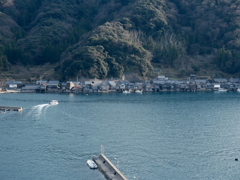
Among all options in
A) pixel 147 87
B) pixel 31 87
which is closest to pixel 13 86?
pixel 31 87

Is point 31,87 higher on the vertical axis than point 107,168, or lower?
higher

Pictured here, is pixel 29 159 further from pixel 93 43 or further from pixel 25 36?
pixel 25 36

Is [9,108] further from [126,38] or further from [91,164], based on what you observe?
[126,38]

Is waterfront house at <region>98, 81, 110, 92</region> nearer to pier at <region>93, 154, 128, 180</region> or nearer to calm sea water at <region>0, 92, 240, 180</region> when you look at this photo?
calm sea water at <region>0, 92, 240, 180</region>

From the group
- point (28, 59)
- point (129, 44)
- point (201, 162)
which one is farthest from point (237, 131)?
point (28, 59)

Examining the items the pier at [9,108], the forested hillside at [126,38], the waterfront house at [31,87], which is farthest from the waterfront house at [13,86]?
the pier at [9,108]

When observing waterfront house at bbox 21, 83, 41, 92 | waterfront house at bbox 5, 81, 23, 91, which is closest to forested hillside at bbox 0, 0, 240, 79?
waterfront house at bbox 21, 83, 41, 92
